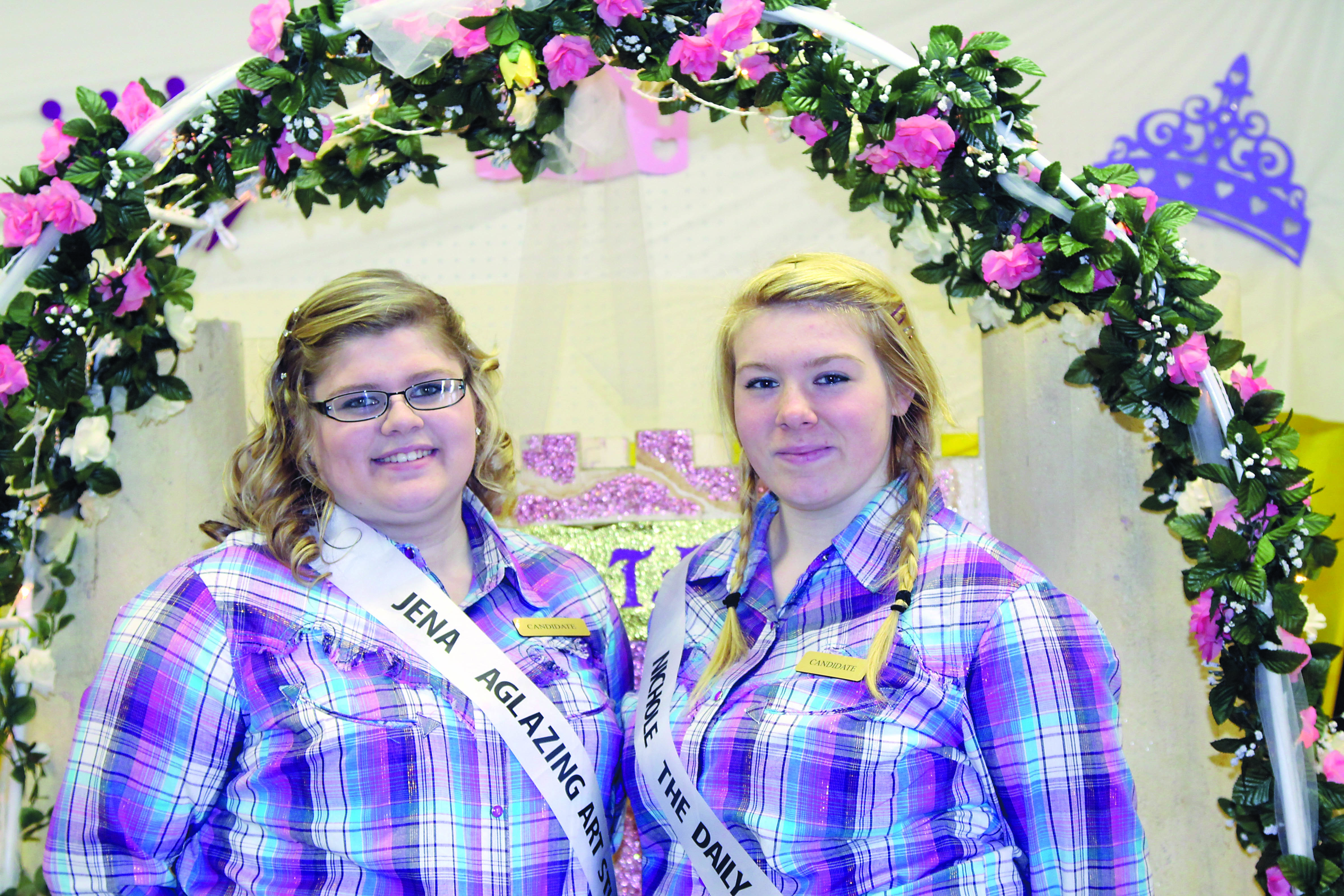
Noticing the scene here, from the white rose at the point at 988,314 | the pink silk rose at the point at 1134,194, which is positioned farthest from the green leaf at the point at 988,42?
the white rose at the point at 988,314

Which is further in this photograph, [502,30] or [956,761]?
[502,30]

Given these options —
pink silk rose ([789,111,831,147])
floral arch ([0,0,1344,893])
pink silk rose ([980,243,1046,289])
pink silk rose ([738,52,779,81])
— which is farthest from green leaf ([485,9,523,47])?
pink silk rose ([980,243,1046,289])

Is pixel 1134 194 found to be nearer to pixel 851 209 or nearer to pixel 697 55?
pixel 851 209

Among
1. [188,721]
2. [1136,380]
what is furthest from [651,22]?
[188,721]

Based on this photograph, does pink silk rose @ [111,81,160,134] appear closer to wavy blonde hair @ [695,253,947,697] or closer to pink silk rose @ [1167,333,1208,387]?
wavy blonde hair @ [695,253,947,697]

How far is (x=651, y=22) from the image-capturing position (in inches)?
79.1

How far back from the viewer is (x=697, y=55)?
195 cm

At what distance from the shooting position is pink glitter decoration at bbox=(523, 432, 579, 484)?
103 inches

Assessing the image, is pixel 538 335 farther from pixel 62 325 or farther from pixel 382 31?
pixel 62 325

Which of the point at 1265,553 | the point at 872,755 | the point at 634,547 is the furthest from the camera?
the point at 634,547

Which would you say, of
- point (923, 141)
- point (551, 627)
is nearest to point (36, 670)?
point (551, 627)

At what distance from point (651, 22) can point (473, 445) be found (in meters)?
0.83

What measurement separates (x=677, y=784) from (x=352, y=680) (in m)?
0.52

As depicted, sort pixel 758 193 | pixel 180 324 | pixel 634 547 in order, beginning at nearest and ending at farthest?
pixel 180 324, pixel 634 547, pixel 758 193
